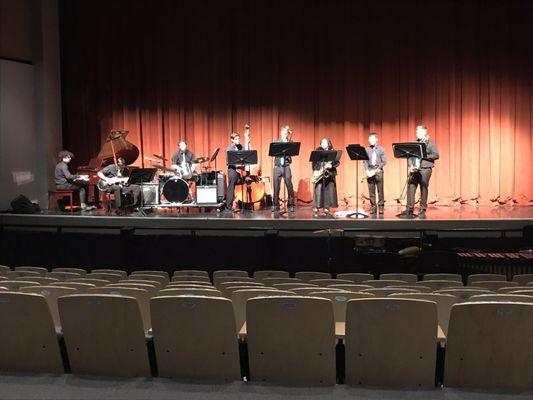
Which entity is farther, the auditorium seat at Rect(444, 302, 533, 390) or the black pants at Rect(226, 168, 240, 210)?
the black pants at Rect(226, 168, 240, 210)

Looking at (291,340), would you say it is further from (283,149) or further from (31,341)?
(283,149)

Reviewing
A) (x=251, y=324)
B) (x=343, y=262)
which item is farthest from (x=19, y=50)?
(x=251, y=324)

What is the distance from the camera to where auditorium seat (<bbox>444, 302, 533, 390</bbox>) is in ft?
10.3

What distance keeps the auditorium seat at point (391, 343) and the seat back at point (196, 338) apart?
25.6 inches

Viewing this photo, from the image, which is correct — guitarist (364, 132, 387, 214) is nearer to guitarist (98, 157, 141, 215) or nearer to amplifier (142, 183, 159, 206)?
amplifier (142, 183, 159, 206)

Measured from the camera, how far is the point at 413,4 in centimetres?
1388

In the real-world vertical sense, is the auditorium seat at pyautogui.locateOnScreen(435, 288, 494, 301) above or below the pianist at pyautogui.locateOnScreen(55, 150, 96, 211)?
below

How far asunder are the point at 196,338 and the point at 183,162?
29.6 ft

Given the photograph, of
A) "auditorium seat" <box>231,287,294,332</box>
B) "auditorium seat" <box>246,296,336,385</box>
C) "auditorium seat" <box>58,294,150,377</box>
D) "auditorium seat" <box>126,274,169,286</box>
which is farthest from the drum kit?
"auditorium seat" <box>246,296,336,385</box>

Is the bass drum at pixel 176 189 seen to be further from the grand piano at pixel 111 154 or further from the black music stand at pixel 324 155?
the black music stand at pixel 324 155

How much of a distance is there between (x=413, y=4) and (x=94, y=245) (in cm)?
877

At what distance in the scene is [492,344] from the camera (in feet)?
10.4

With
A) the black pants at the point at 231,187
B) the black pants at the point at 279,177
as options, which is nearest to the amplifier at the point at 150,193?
the black pants at the point at 231,187

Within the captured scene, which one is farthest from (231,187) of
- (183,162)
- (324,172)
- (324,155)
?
(324,155)
